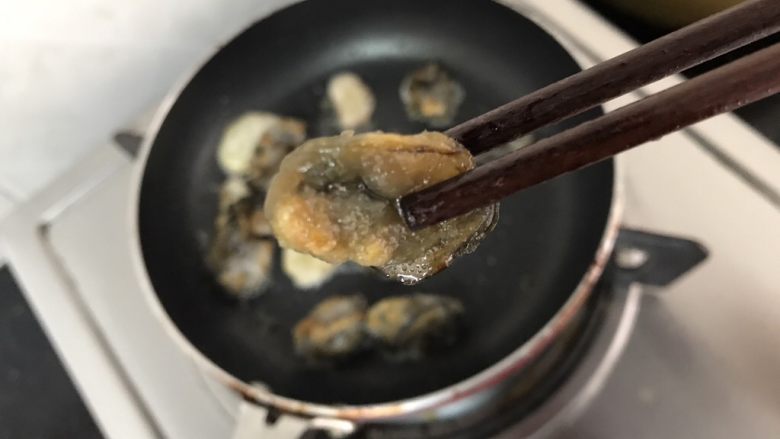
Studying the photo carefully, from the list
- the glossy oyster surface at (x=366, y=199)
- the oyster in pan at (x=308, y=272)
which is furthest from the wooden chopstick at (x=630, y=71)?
the oyster in pan at (x=308, y=272)

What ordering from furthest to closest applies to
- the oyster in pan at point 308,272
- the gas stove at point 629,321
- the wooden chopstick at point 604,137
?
the oyster in pan at point 308,272, the gas stove at point 629,321, the wooden chopstick at point 604,137

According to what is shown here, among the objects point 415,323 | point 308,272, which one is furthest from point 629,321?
point 308,272

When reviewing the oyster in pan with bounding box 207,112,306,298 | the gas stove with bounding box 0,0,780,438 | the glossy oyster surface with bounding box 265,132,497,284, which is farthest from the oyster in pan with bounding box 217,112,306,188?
the glossy oyster surface with bounding box 265,132,497,284

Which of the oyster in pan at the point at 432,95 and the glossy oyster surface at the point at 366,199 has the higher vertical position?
the oyster in pan at the point at 432,95

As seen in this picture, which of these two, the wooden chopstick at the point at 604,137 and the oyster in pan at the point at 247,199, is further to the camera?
the oyster in pan at the point at 247,199

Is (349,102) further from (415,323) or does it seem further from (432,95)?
(415,323)

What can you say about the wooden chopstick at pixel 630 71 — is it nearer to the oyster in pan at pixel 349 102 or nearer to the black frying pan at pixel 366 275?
the black frying pan at pixel 366 275

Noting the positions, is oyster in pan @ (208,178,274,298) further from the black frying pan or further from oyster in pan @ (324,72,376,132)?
oyster in pan @ (324,72,376,132)
